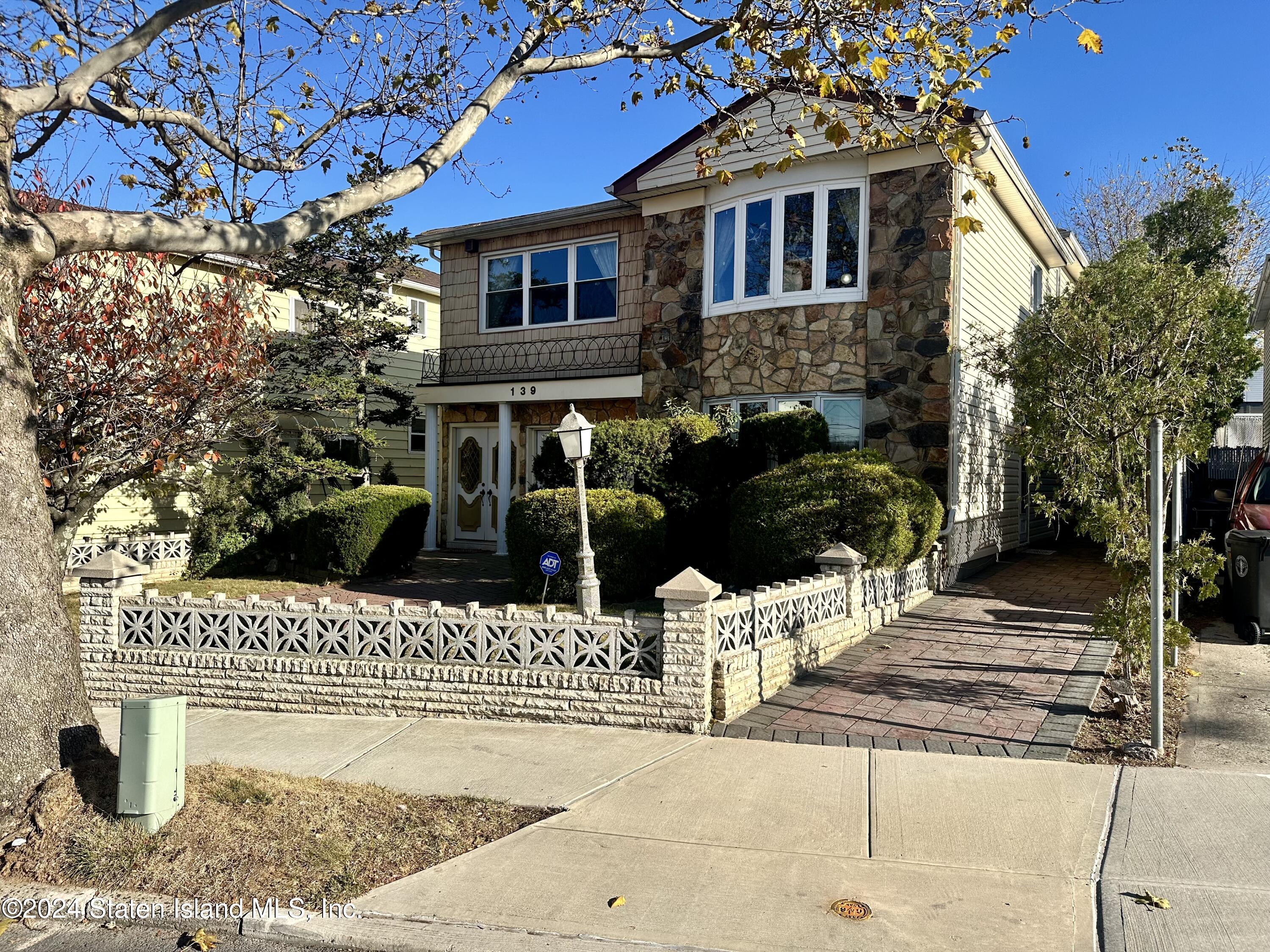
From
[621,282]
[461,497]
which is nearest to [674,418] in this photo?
[621,282]

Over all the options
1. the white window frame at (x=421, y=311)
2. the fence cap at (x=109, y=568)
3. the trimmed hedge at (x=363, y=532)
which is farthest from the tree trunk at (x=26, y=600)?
the white window frame at (x=421, y=311)

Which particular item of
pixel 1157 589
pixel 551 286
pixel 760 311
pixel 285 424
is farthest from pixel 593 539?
pixel 285 424

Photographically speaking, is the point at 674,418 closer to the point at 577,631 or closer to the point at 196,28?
the point at 577,631

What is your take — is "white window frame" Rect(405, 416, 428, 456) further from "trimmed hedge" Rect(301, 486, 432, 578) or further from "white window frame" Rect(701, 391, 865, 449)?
"white window frame" Rect(701, 391, 865, 449)

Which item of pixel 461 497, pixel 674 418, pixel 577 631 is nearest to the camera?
pixel 577 631

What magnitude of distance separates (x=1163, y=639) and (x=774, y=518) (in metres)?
4.41

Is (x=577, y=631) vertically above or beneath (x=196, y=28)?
beneath

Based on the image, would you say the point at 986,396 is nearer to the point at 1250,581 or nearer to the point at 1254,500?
the point at 1254,500

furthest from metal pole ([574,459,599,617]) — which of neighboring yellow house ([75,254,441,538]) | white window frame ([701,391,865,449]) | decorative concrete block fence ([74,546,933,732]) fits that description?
neighboring yellow house ([75,254,441,538])

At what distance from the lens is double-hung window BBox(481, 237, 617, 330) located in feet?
53.0

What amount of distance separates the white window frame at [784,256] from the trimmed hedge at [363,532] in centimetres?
564

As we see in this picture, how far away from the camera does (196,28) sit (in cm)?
759

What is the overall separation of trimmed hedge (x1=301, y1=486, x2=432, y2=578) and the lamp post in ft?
16.3

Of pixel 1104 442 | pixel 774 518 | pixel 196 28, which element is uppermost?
pixel 196 28
